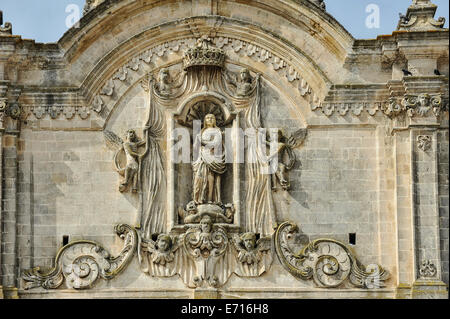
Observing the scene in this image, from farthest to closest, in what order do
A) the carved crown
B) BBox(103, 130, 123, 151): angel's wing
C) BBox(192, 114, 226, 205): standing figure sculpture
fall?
1. the carved crown
2. BBox(103, 130, 123, 151): angel's wing
3. BBox(192, 114, 226, 205): standing figure sculpture

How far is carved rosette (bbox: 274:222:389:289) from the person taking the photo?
22.4 meters

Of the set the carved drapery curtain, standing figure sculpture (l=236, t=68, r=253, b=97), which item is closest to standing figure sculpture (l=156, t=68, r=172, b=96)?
standing figure sculpture (l=236, t=68, r=253, b=97)

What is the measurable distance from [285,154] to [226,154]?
1004 mm

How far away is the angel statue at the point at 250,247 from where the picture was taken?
73.3 ft

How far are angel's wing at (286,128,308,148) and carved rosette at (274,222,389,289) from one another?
4.59 feet

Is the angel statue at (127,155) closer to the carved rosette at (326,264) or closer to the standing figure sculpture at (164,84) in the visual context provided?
the standing figure sculpture at (164,84)

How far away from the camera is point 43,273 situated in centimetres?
2241

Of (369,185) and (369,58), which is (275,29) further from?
(369,185)

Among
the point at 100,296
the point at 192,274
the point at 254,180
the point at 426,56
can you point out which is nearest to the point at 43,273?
the point at 100,296

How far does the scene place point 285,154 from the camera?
75.1 ft

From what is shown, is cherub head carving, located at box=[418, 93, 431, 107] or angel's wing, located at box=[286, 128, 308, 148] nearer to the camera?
cherub head carving, located at box=[418, 93, 431, 107]

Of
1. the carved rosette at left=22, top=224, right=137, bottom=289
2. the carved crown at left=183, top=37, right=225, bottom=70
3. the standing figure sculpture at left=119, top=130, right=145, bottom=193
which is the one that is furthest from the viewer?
the carved crown at left=183, top=37, right=225, bottom=70

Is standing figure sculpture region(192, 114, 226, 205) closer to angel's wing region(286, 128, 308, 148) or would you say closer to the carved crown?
the carved crown
